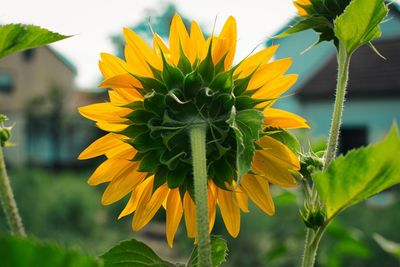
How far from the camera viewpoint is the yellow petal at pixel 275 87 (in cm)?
48

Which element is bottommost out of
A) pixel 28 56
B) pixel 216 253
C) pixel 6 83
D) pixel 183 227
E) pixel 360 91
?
pixel 183 227

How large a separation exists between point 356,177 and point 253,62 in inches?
5.3

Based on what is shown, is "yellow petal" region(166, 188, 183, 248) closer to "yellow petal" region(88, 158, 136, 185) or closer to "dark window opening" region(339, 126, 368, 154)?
"yellow petal" region(88, 158, 136, 185)

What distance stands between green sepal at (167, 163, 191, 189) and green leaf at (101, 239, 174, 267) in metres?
0.05

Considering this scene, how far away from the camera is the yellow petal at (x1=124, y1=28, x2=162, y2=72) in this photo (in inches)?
18.6

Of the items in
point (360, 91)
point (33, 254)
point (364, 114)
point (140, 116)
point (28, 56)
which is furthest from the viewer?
point (28, 56)

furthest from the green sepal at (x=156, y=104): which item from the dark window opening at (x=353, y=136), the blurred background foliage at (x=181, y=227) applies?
the dark window opening at (x=353, y=136)

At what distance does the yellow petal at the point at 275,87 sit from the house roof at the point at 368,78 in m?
9.13

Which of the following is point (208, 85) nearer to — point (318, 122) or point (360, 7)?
point (360, 7)

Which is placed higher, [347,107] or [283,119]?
[283,119]

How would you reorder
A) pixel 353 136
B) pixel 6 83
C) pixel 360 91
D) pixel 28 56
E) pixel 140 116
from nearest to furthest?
pixel 140 116 → pixel 360 91 → pixel 353 136 → pixel 6 83 → pixel 28 56

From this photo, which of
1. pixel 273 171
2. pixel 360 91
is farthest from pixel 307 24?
pixel 360 91

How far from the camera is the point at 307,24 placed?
0.50 metres

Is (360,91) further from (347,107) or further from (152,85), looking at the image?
(152,85)
